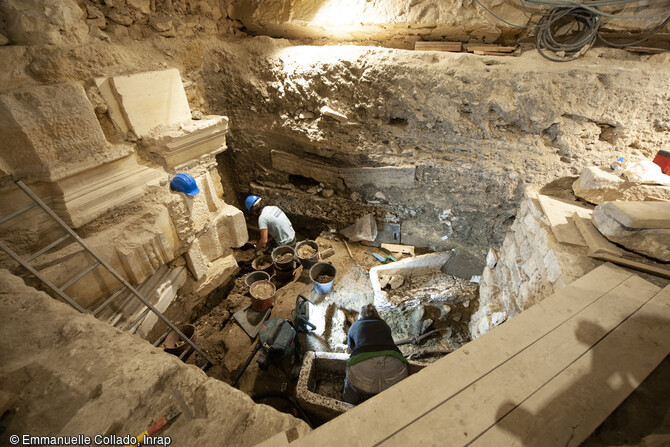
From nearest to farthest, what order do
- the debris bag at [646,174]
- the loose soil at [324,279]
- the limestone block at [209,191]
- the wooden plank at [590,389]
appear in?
the wooden plank at [590,389], the debris bag at [646,174], the limestone block at [209,191], the loose soil at [324,279]

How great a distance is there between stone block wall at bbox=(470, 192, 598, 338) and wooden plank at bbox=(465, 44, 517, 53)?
6.64 ft

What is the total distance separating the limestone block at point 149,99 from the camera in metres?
2.77

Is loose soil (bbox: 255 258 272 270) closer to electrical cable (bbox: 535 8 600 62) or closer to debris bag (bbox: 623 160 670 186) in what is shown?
debris bag (bbox: 623 160 670 186)

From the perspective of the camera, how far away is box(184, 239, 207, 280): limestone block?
141 inches

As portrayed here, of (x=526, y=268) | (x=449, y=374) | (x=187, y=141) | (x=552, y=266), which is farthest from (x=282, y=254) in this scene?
(x=449, y=374)

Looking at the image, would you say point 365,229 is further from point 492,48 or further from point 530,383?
point 530,383

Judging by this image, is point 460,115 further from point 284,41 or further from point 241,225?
point 241,225

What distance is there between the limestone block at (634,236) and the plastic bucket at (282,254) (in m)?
3.56

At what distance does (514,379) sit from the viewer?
4.03ft

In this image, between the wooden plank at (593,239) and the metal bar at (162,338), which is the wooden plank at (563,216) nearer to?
the wooden plank at (593,239)

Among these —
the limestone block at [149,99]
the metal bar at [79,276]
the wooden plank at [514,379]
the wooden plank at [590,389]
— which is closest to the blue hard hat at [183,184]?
the limestone block at [149,99]

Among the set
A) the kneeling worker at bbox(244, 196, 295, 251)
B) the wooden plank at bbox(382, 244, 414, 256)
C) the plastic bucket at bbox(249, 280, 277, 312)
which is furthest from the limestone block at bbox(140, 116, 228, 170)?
the wooden plank at bbox(382, 244, 414, 256)

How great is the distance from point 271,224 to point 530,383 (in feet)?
12.7

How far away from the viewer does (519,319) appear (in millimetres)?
1523
